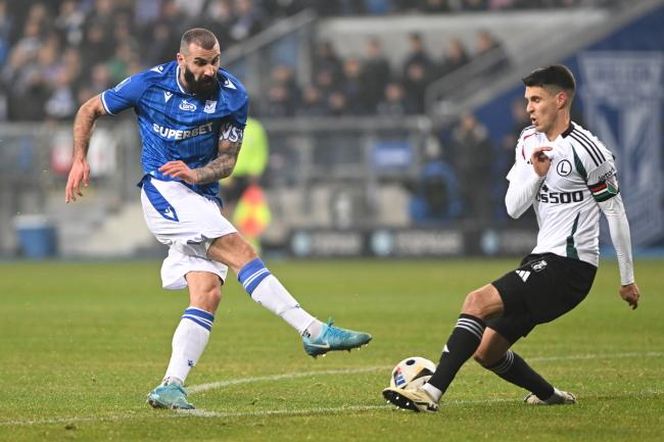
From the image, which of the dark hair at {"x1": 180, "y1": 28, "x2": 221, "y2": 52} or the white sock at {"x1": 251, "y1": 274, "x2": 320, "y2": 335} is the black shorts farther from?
the dark hair at {"x1": 180, "y1": 28, "x2": 221, "y2": 52}

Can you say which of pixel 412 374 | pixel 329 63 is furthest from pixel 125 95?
pixel 329 63

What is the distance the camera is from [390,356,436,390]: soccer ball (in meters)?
8.32

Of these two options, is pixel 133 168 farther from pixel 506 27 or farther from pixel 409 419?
pixel 409 419

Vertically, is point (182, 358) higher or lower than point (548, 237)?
lower

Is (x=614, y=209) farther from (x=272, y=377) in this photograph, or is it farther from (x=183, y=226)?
(x=272, y=377)

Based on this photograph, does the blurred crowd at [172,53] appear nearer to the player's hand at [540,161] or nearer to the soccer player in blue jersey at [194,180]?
the soccer player in blue jersey at [194,180]

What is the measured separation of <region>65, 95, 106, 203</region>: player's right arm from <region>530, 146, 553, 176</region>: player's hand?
2.70 m

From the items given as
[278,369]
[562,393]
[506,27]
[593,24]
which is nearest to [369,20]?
[506,27]

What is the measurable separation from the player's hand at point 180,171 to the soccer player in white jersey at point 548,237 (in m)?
1.71

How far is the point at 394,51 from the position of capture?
32.7m

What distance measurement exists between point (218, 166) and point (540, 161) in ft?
6.43

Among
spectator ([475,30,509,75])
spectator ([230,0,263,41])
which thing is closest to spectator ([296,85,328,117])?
spectator ([230,0,263,41])

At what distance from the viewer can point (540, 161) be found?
7984 millimetres

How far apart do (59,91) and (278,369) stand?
21.7m
